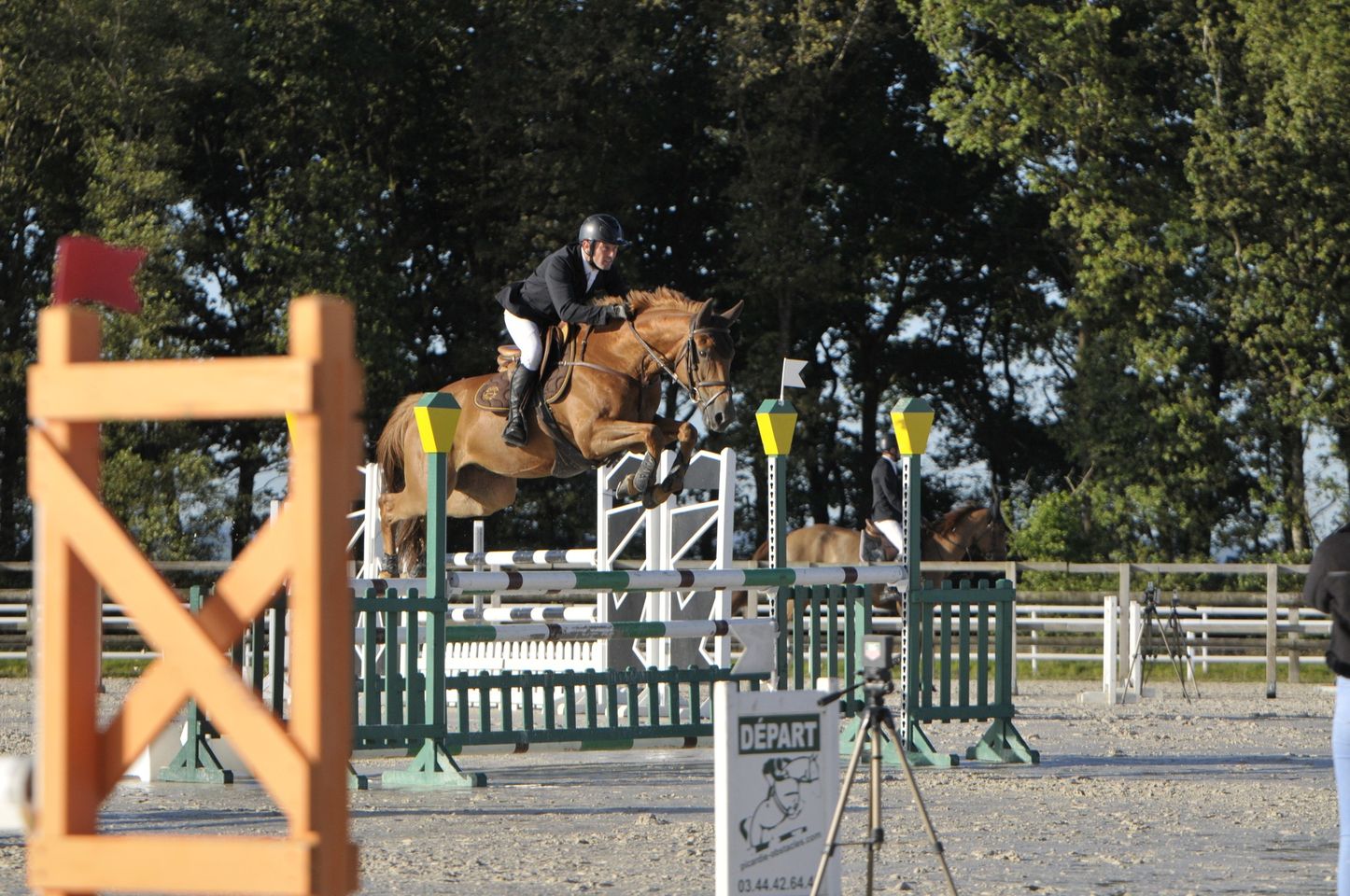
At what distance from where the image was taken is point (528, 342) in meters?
10.3

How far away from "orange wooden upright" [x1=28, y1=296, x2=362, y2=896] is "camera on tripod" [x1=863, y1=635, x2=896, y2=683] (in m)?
2.35

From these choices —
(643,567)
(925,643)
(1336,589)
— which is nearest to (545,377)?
(643,567)

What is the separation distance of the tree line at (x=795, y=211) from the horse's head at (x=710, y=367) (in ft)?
45.3

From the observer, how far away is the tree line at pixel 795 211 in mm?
22891

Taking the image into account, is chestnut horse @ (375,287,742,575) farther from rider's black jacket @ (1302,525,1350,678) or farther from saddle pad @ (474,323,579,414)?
rider's black jacket @ (1302,525,1350,678)

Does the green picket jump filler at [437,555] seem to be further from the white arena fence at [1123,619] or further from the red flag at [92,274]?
the white arena fence at [1123,619]

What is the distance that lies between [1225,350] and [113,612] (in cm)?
1415

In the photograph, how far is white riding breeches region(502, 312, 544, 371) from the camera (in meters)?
10.3

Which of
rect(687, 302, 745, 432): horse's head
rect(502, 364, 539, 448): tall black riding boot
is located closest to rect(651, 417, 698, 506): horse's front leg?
rect(687, 302, 745, 432): horse's head

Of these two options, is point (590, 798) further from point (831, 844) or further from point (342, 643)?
point (342, 643)

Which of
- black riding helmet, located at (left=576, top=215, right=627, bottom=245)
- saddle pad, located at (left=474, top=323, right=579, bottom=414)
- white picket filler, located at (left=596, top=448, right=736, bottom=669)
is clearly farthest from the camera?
white picket filler, located at (left=596, top=448, right=736, bottom=669)

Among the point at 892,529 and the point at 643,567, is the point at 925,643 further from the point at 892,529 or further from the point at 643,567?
the point at 892,529

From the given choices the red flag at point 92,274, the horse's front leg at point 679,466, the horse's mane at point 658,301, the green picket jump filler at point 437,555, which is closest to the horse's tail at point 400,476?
the horse's mane at point 658,301

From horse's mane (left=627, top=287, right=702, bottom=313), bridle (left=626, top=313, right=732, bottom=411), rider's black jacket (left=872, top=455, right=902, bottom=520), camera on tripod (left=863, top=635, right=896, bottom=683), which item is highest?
horse's mane (left=627, top=287, right=702, bottom=313)
